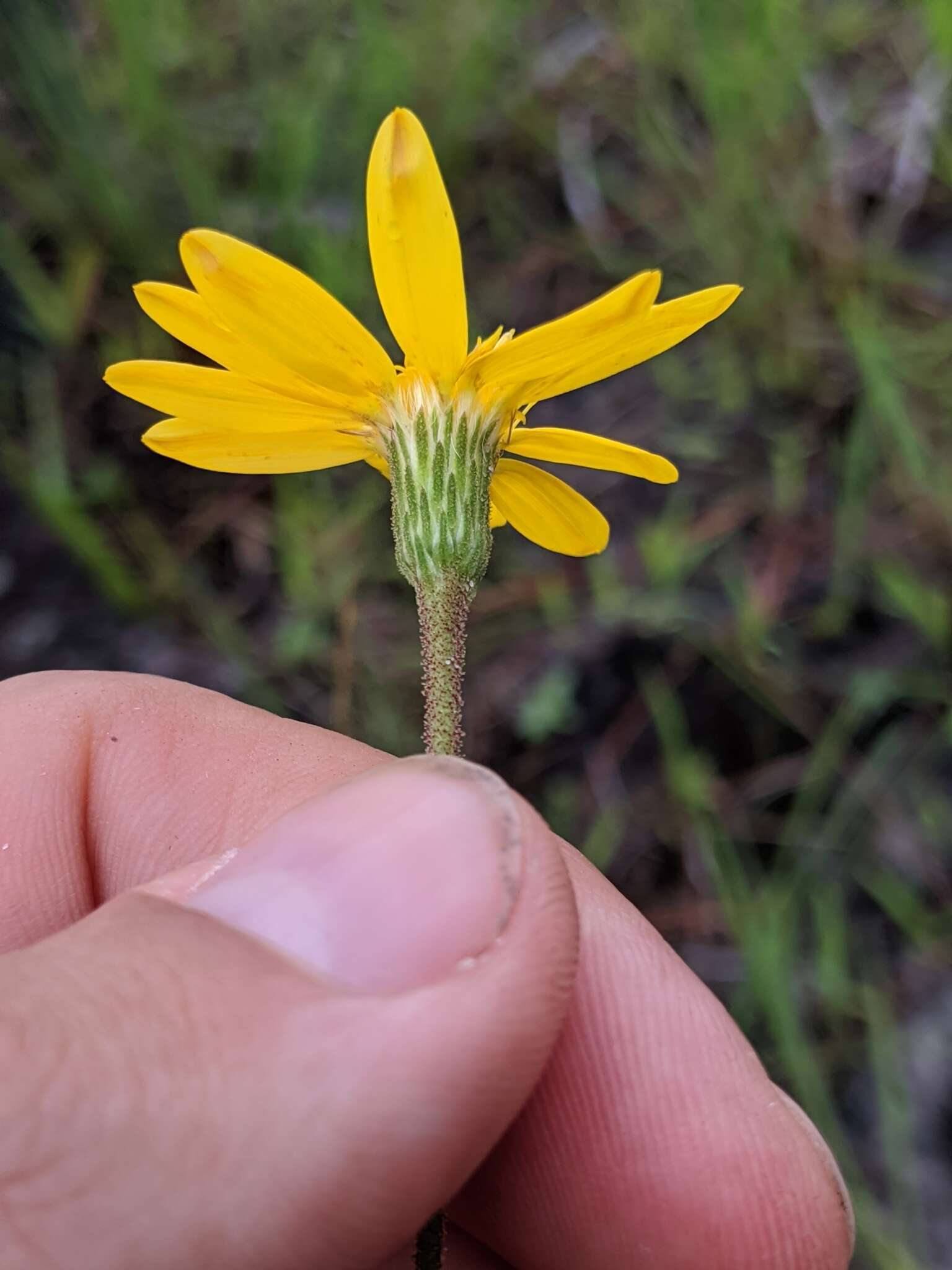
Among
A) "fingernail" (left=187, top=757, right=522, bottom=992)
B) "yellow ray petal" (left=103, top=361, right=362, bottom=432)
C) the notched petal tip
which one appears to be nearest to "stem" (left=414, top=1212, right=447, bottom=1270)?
"fingernail" (left=187, top=757, right=522, bottom=992)

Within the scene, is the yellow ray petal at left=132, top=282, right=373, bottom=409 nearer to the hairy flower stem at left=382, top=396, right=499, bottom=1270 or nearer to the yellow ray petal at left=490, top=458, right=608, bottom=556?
the hairy flower stem at left=382, top=396, right=499, bottom=1270

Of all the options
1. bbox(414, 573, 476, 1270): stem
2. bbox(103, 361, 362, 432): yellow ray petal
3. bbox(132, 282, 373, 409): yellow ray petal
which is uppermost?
bbox(132, 282, 373, 409): yellow ray petal

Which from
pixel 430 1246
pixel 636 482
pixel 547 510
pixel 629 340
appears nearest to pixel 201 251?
pixel 629 340

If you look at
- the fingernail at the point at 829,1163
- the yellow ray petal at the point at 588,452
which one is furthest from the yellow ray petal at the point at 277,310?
the fingernail at the point at 829,1163

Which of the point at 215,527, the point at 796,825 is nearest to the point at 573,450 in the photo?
the point at 796,825

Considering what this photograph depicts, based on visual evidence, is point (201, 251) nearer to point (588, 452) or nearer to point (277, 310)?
point (277, 310)

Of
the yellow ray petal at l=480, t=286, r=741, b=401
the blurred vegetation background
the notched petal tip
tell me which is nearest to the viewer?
the notched petal tip
